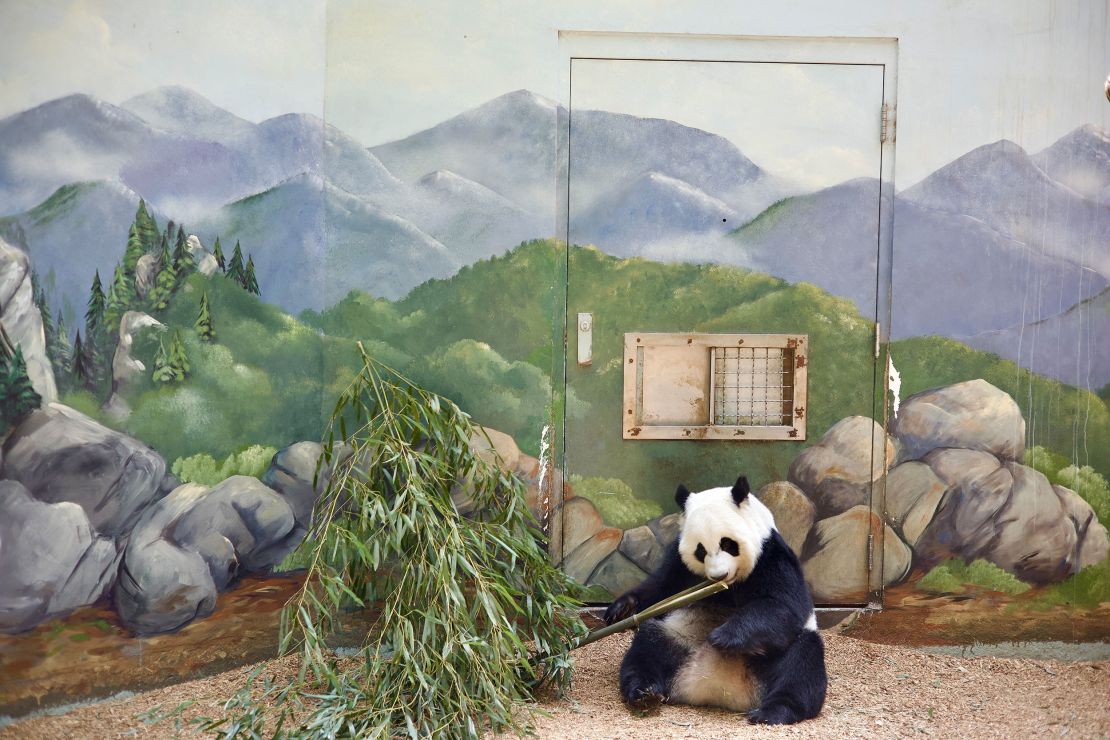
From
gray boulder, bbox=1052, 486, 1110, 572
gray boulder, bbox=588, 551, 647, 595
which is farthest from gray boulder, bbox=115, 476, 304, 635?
gray boulder, bbox=1052, 486, 1110, 572

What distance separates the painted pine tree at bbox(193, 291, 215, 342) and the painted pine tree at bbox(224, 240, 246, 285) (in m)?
0.13

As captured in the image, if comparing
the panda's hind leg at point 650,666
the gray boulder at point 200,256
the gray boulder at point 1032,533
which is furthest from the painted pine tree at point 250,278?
the gray boulder at point 1032,533

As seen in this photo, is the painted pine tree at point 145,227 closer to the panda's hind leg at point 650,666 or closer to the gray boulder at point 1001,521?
the panda's hind leg at point 650,666

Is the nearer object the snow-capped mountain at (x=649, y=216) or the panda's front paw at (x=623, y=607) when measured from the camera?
the panda's front paw at (x=623, y=607)

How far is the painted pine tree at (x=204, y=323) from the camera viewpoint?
3.88m

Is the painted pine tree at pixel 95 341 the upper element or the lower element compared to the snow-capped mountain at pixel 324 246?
lower

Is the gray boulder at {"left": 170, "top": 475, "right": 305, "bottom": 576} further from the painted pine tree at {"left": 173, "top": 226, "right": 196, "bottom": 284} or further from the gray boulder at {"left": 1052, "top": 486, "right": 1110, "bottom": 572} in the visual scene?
the gray boulder at {"left": 1052, "top": 486, "right": 1110, "bottom": 572}

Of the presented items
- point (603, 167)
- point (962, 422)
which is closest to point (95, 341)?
point (603, 167)

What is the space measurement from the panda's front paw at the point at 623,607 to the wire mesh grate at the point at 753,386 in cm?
96

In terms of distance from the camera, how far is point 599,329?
4438mm

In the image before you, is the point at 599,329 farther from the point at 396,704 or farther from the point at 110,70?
the point at 110,70

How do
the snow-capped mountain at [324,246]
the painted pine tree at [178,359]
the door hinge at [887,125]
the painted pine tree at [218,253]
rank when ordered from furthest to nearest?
the door hinge at [887,125], the snow-capped mountain at [324,246], the painted pine tree at [218,253], the painted pine tree at [178,359]

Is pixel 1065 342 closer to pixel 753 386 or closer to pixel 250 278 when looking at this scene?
pixel 753 386

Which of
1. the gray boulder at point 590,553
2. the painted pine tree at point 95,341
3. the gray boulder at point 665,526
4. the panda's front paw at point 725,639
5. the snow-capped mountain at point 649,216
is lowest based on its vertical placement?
the panda's front paw at point 725,639
